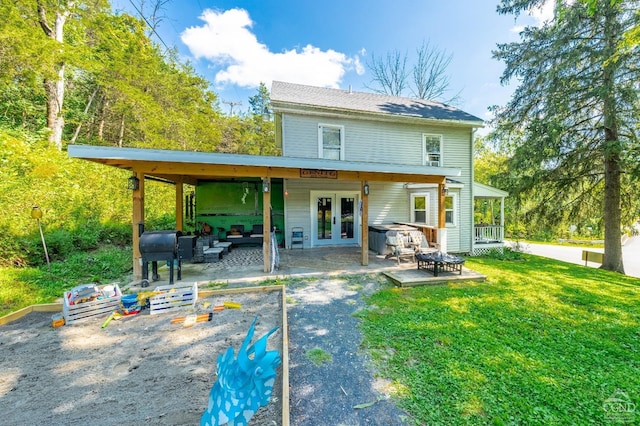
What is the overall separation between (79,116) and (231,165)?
44.4 feet

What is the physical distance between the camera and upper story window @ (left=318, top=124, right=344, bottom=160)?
8938 millimetres

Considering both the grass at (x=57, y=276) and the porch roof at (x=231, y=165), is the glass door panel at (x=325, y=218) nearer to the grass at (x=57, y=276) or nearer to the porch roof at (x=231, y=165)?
the porch roof at (x=231, y=165)

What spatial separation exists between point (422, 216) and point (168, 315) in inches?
351

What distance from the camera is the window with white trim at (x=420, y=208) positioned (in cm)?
960

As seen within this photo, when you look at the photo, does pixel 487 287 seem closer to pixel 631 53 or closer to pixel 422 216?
pixel 422 216

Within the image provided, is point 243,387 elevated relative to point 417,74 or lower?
lower

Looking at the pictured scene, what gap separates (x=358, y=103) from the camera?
32.4 feet

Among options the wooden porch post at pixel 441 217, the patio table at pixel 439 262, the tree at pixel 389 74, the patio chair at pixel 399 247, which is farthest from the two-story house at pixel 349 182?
the tree at pixel 389 74

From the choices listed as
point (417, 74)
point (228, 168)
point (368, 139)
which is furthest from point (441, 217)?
point (417, 74)

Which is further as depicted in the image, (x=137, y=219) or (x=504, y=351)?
(x=137, y=219)

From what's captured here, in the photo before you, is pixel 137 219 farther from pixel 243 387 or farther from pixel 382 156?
pixel 382 156

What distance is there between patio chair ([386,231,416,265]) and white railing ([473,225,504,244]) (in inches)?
185

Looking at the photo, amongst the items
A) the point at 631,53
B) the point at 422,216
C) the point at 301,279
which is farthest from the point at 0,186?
the point at 631,53

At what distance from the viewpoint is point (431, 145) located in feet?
32.3
